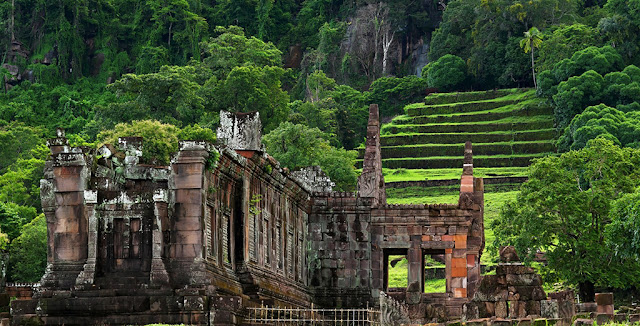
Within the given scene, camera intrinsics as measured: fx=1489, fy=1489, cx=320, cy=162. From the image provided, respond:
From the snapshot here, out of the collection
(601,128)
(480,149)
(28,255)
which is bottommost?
(28,255)

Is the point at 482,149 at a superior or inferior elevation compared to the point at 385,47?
inferior

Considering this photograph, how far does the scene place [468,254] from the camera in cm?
4862

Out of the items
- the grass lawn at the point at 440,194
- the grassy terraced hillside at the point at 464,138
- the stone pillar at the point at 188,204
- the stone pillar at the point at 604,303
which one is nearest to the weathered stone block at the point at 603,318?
the stone pillar at the point at 604,303

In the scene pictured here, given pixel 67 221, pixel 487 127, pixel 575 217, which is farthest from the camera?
pixel 487 127

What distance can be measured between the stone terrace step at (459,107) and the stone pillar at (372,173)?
76.0 m

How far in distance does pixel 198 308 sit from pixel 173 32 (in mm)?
115019

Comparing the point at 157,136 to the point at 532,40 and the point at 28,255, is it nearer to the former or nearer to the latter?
the point at 28,255

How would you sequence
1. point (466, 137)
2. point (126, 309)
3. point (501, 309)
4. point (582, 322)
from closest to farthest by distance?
point (582, 322) < point (501, 309) < point (126, 309) < point (466, 137)

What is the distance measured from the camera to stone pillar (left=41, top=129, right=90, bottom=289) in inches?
1415

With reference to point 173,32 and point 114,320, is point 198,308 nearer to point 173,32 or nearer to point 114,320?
point 114,320

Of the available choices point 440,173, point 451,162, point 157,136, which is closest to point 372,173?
point 157,136

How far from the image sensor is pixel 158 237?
3503 centimetres

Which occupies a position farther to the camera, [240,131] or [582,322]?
[240,131]

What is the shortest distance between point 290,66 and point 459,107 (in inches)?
1514
